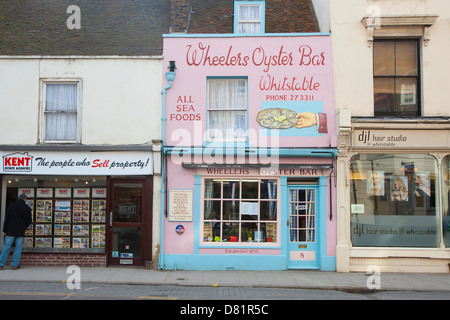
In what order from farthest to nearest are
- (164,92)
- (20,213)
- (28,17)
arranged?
(28,17) < (164,92) < (20,213)

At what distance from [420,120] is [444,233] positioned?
10.5ft

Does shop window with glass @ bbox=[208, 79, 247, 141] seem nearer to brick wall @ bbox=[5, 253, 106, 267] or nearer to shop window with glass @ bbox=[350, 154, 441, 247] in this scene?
shop window with glass @ bbox=[350, 154, 441, 247]

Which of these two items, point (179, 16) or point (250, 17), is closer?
point (179, 16)

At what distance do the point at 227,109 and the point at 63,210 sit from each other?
5519mm

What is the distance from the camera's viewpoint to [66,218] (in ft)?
38.9

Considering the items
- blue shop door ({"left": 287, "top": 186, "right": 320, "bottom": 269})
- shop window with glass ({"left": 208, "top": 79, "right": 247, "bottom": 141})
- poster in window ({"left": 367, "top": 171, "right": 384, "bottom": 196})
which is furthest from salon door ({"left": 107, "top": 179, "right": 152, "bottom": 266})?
poster in window ({"left": 367, "top": 171, "right": 384, "bottom": 196})

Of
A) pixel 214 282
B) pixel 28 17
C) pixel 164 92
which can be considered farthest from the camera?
pixel 28 17

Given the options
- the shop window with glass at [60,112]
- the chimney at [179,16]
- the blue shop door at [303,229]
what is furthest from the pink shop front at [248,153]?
the shop window with glass at [60,112]

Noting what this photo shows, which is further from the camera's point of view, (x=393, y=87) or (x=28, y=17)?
(x=28, y=17)

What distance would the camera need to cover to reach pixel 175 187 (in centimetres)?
1156

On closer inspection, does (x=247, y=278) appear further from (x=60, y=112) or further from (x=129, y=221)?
(x=60, y=112)

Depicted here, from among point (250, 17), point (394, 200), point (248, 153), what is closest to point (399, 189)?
point (394, 200)

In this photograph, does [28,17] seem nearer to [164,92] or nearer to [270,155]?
[164,92]

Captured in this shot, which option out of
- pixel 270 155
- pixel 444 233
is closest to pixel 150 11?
pixel 270 155
